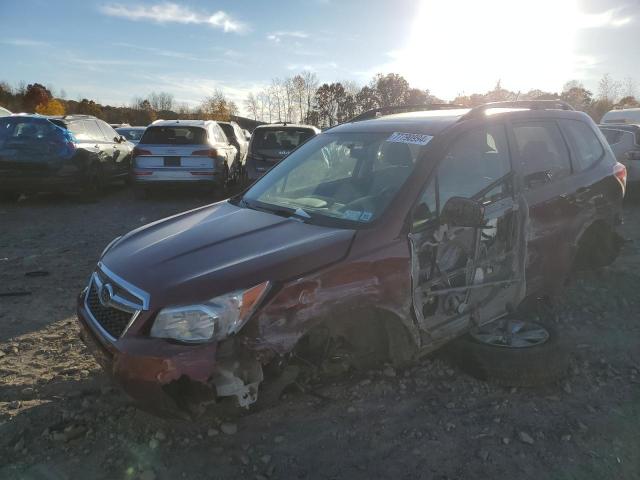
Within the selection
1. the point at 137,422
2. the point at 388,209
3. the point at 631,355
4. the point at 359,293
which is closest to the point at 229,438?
the point at 137,422

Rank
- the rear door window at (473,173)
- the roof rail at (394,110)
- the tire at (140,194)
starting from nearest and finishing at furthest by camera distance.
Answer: the rear door window at (473,173)
the roof rail at (394,110)
the tire at (140,194)

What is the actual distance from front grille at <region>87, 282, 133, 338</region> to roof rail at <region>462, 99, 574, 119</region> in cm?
250

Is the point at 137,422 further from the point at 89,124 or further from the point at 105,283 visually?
the point at 89,124

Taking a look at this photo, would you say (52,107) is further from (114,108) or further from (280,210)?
(280,210)

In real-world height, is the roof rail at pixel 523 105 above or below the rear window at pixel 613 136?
above

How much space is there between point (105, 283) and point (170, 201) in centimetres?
848

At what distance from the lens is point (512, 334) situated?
12.1ft

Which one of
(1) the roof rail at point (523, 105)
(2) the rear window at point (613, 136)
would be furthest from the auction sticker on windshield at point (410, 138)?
(2) the rear window at point (613, 136)

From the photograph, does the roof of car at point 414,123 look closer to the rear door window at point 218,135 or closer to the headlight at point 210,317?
the headlight at point 210,317

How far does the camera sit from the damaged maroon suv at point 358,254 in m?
2.41

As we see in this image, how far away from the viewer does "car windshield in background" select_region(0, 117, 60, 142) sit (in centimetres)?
939

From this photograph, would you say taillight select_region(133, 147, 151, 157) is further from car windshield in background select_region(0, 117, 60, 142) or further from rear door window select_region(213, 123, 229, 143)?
rear door window select_region(213, 123, 229, 143)

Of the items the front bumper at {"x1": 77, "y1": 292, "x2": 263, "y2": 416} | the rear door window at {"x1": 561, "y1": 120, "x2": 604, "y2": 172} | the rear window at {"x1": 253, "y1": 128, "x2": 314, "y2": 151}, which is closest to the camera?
the front bumper at {"x1": 77, "y1": 292, "x2": 263, "y2": 416}

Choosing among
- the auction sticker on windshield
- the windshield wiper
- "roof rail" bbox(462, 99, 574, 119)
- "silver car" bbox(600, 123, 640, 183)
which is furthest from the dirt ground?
"silver car" bbox(600, 123, 640, 183)
